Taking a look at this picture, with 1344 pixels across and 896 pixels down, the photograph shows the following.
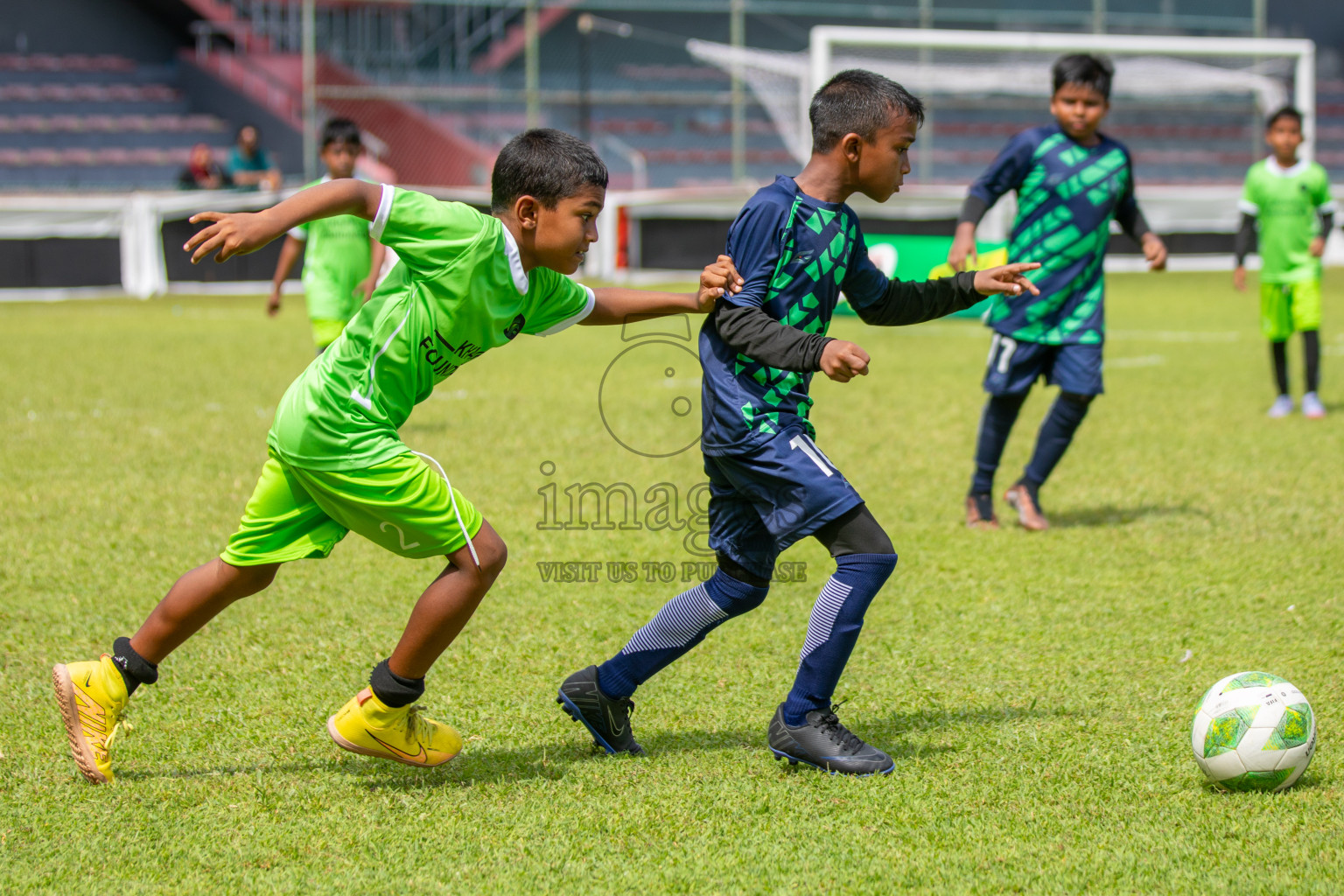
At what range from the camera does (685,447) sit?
764cm

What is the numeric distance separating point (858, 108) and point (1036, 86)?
59.6ft

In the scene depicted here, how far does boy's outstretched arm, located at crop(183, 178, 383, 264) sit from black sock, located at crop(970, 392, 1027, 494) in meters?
3.59

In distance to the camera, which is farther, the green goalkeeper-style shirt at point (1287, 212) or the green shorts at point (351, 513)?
the green goalkeeper-style shirt at point (1287, 212)

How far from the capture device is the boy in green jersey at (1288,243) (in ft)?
28.5

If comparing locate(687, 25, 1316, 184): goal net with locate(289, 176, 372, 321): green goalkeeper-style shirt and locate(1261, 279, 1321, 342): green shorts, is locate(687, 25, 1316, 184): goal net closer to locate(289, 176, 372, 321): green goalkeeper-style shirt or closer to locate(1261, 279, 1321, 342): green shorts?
locate(1261, 279, 1321, 342): green shorts

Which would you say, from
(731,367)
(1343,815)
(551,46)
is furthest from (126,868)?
(551,46)

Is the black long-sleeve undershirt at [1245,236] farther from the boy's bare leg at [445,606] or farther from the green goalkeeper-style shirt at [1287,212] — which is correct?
the boy's bare leg at [445,606]

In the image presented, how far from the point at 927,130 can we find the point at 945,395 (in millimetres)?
14179

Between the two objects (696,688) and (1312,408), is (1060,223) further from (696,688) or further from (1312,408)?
(1312,408)

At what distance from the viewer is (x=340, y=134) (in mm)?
7367

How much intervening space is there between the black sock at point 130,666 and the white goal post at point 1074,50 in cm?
1412

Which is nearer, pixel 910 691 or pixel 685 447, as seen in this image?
pixel 910 691

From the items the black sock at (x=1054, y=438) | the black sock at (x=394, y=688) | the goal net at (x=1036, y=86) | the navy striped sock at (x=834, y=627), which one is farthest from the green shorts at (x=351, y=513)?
the goal net at (x=1036, y=86)

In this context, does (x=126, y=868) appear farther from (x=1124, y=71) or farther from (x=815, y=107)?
(x=1124, y=71)
